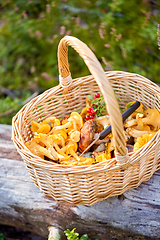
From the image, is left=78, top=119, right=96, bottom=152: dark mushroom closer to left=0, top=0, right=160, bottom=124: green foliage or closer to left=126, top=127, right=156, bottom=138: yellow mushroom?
left=126, top=127, right=156, bottom=138: yellow mushroom

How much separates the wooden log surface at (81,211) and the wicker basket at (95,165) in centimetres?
13

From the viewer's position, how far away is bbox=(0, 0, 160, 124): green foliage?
2.79 m

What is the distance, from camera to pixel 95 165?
1.21 metres

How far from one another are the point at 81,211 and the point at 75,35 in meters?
2.28

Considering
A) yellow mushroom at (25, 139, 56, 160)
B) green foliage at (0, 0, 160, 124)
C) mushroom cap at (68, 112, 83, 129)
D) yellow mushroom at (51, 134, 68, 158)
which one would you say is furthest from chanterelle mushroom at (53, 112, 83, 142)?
green foliage at (0, 0, 160, 124)

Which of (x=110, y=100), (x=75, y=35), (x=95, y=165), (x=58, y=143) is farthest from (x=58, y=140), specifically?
(x=75, y=35)

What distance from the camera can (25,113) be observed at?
176 cm

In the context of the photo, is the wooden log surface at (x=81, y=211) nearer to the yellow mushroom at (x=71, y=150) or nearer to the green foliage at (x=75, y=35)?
the yellow mushroom at (x=71, y=150)

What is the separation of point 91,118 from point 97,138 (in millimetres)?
258

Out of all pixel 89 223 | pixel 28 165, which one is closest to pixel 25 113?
pixel 28 165

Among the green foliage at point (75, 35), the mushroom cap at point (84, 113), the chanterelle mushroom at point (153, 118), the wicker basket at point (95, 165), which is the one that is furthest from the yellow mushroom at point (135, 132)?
the green foliage at point (75, 35)

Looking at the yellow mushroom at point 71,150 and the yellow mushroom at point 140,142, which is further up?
the yellow mushroom at point 140,142

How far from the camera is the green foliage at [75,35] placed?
279 cm

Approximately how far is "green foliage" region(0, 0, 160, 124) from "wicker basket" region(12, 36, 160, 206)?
81cm
